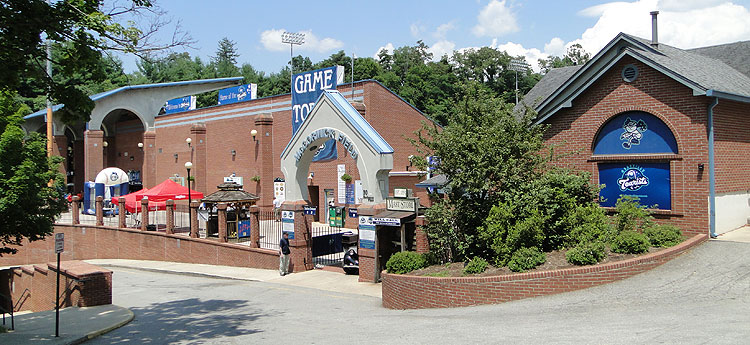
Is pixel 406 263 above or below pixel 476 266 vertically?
below

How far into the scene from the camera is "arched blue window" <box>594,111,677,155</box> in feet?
48.6

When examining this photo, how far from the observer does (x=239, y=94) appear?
38875 millimetres

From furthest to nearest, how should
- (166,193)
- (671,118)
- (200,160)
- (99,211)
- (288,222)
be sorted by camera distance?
(200,160), (99,211), (166,193), (288,222), (671,118)

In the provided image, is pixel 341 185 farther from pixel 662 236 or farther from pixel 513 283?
pixel 662 236

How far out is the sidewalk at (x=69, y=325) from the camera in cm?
1227

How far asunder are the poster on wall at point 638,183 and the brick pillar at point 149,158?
1537 inches

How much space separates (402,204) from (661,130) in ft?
23.6

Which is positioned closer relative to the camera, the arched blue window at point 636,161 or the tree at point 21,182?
the arched blue window at point 636,161

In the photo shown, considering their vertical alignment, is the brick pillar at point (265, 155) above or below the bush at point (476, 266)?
above

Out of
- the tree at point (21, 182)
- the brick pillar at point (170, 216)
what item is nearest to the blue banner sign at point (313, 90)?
the brick pillar at point (170, 216)

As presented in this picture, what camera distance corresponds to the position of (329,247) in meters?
22.2

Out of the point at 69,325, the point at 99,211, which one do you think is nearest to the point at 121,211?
the point at 99,211

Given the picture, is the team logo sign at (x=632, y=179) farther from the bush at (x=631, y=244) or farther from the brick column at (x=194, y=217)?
the brick column at (x=194, y=217)

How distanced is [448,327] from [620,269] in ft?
12.6
